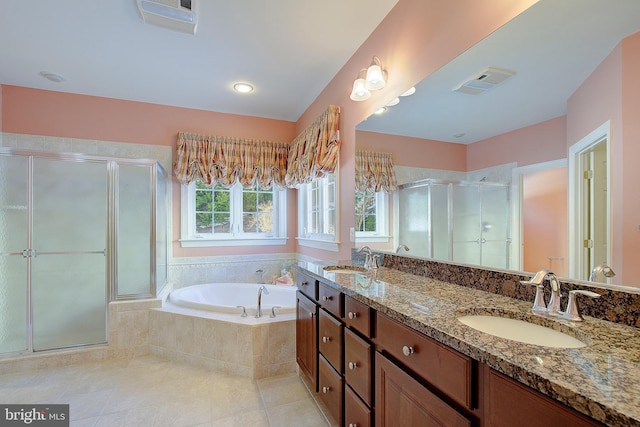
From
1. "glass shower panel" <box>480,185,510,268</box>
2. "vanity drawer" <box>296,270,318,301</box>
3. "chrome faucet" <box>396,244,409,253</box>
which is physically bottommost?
"vanity drawer" <box>296,270,318,301</box>

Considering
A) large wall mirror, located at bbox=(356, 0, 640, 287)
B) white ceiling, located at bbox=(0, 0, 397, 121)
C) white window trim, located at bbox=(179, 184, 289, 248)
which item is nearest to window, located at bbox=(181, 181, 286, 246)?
white window trim, located at bbox=(179, 184, 289, 248)

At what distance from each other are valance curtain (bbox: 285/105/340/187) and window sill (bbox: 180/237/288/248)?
827 millimetres

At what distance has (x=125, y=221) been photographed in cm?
277

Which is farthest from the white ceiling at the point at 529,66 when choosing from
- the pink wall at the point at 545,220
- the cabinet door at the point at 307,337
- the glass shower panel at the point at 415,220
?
the cabinet door at the point at 307,337

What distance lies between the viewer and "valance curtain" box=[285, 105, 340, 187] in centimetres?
252

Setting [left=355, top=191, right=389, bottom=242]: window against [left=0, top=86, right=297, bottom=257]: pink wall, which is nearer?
[left=355, top=191, right=389, bottom=242]: window

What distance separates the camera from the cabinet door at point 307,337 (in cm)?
179

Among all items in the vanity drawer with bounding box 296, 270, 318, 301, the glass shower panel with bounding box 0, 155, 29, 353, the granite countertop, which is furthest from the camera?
the glass shower panel with bounding box 0, 155, 29, 353

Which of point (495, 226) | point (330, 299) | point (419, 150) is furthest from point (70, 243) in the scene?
point (495, 226)

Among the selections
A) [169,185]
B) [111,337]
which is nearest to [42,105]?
[169,185]

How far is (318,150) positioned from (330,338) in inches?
64.8

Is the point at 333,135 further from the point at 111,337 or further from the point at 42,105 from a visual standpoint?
the point at 42,105

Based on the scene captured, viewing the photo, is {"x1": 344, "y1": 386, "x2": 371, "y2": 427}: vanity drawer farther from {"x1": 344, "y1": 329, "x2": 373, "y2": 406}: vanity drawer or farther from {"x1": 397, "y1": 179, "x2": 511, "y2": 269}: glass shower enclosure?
{"x1": 397, "y1": 179, "x2": 511, "y2": 269}: glass shower enclosure

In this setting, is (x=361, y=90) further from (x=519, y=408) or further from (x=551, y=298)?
(x=519, y=408)
